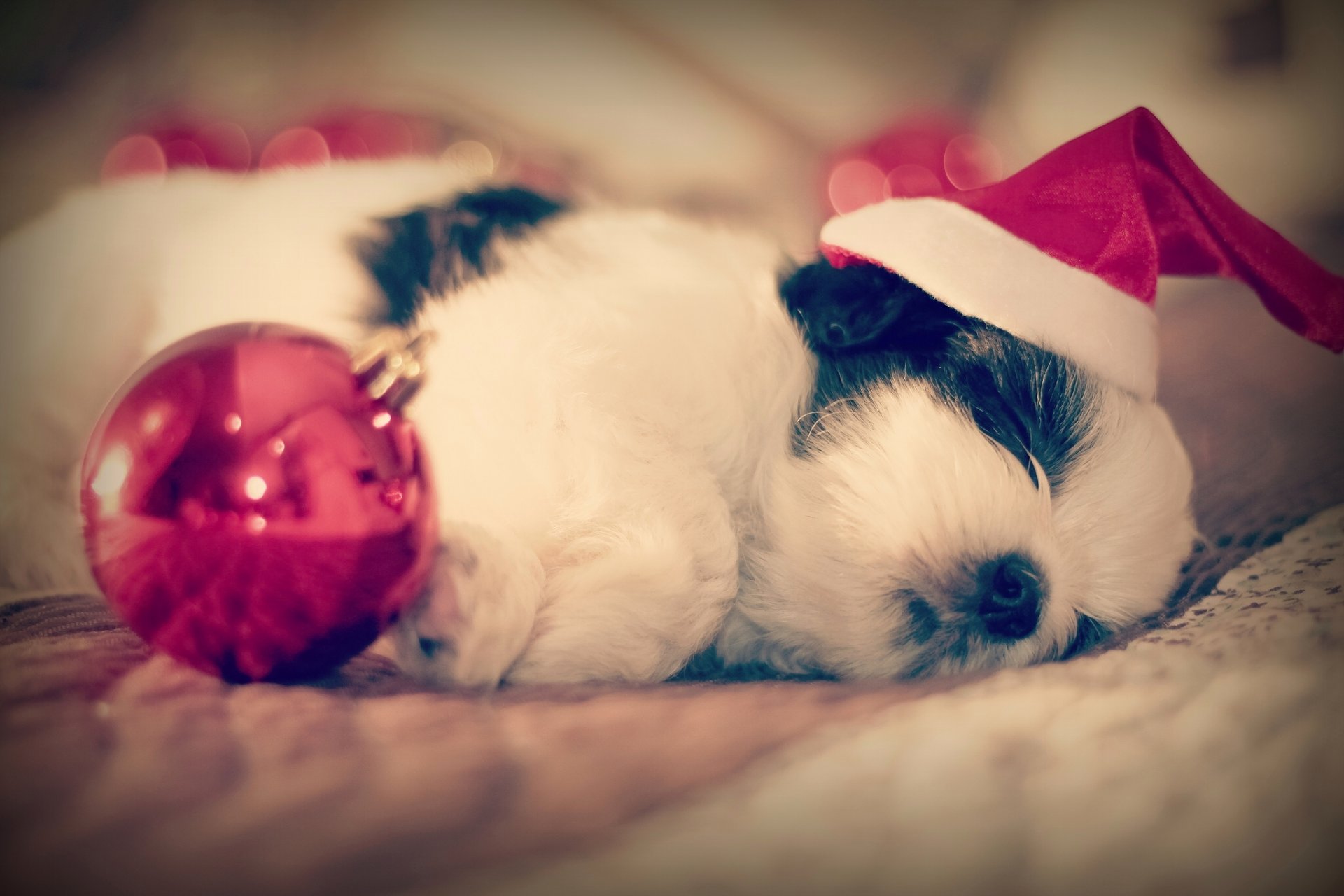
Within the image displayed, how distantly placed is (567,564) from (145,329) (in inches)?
33.8

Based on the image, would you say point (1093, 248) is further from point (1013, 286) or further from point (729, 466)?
point (729, 466)

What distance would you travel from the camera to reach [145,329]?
1.30 meters

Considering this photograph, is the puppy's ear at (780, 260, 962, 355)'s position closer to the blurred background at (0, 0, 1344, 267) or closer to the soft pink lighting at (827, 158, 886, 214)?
the blurred background at (0, 0, 1344, 267)

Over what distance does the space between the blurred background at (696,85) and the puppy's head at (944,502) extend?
93 centimetres

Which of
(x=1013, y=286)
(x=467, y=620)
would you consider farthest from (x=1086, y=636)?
(x=467, y=620)

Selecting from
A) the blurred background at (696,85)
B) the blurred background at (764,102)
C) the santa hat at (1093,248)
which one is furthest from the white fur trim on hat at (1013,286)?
the blurred background at (696,85)

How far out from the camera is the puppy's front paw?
921 millimetres

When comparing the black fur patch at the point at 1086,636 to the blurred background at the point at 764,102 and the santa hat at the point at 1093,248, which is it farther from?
the blurred background at the point at 764,102

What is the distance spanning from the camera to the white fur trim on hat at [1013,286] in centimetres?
99

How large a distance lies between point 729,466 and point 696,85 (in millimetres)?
1791

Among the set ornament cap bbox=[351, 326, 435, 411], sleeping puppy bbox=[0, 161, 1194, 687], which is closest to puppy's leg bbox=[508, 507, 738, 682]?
sleeping puppy bbox=[0, 161, 1194, 687]

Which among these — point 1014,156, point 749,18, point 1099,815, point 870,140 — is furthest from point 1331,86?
point 1099,815

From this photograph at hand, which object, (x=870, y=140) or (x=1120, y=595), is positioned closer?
(x=1120, y=595)

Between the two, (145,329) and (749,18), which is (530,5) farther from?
(145,329)
